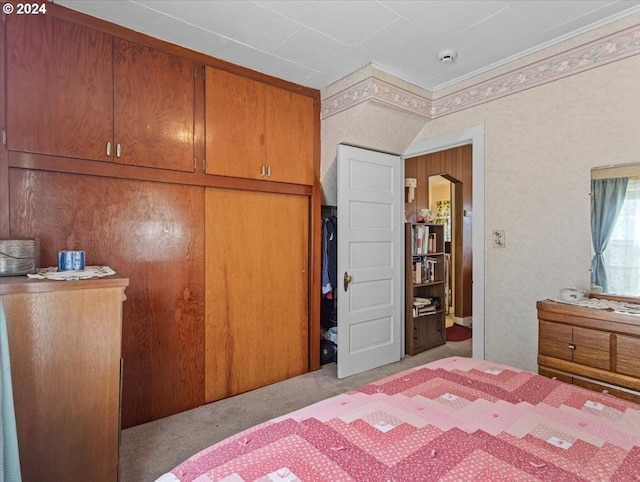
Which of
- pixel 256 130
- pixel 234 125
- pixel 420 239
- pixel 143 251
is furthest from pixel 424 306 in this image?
pixel 143 251

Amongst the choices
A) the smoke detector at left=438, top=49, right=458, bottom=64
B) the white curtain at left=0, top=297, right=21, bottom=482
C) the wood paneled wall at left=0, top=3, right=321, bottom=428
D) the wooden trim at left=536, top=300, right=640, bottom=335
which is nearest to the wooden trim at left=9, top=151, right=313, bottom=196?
the wood paneled wall at left=0, top=3, right=321, bottom=428

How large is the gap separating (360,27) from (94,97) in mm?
1752

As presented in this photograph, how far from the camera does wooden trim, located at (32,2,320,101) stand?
202cm

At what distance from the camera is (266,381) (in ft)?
9.59

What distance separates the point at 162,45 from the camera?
7.73ft

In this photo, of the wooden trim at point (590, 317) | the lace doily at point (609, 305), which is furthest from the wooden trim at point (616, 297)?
the wooden trim at point (590, 317)

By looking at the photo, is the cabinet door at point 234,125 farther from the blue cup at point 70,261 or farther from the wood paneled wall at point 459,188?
the wood paneled wall at point 459,188

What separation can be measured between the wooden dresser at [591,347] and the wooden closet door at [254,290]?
1.90m

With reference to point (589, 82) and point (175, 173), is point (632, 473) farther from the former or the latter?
point (175, 173)

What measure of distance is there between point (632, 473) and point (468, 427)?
0.39 m

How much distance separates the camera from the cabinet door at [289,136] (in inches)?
114

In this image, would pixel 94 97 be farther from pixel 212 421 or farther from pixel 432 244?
pixel 432 244

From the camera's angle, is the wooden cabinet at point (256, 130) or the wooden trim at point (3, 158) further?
the wooden cabinet at point (256, 130)

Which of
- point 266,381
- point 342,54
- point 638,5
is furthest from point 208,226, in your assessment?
point 638,5
